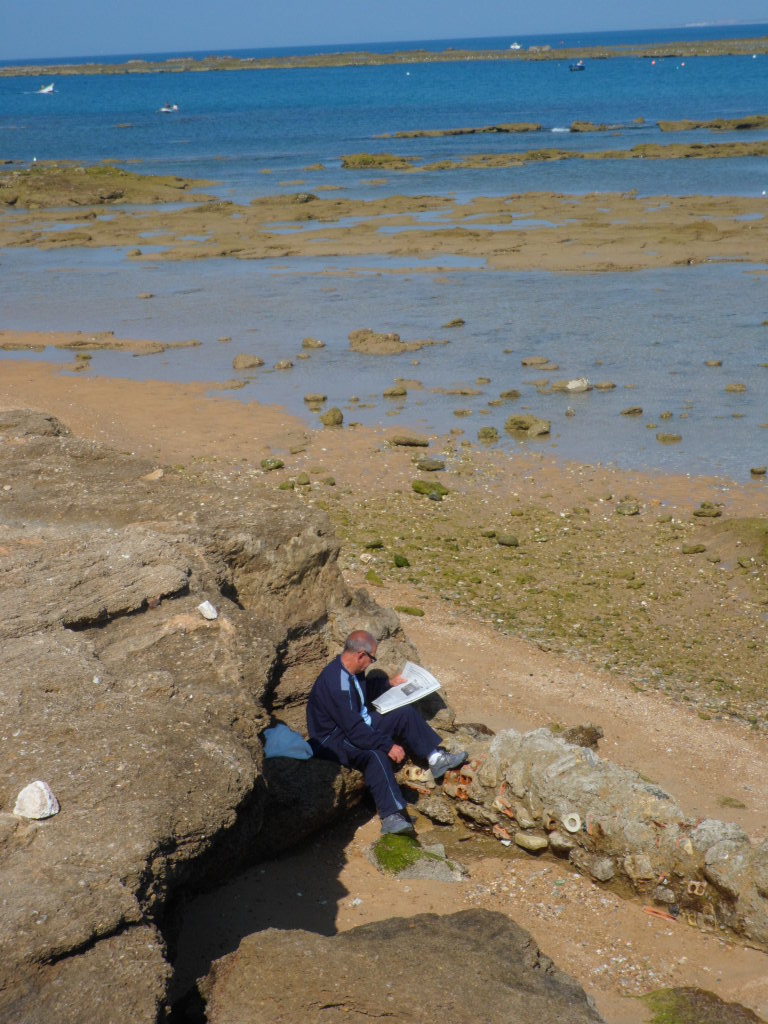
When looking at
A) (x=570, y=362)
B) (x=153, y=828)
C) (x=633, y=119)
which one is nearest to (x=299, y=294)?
(x=570, y=362)

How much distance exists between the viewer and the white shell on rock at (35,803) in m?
5.13

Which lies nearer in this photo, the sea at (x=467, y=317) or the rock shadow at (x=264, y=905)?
the rock shadow at (x=264, y=905)

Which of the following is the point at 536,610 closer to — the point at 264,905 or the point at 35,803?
the point at 264,905

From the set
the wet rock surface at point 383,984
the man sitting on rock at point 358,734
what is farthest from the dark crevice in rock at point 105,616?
the wet rock surface at point 383,984

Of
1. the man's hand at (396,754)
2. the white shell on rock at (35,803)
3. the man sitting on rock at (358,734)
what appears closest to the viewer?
the white shell on rock at (35,803)

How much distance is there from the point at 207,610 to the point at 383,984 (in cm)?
305

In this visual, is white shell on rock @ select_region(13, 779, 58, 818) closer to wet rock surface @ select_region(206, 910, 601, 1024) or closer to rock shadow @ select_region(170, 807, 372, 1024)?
wet rock surface @ select_region(206, 910, 601, 1024)

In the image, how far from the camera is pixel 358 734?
8.17 m

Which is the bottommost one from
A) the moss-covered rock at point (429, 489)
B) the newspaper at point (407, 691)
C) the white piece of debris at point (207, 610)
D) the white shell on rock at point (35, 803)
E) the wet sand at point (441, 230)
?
the wet sand at point (441, 230)

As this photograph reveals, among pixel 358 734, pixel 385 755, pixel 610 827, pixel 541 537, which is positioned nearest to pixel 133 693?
pixel 358 734

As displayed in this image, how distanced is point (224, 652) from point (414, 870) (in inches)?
80.9

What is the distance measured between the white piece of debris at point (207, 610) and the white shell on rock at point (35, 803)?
226cm

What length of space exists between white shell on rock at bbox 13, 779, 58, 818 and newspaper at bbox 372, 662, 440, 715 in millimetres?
3711

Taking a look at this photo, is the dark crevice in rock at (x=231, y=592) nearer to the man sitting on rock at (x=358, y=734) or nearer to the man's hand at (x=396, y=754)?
the man sitting on rock at (x=358, y=734)
